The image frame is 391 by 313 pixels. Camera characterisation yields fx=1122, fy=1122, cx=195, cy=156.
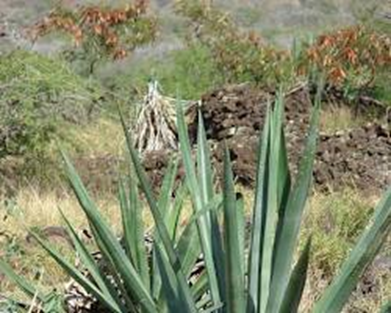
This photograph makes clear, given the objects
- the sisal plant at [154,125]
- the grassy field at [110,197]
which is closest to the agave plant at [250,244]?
the grassy field at [110,197]

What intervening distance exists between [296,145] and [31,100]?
8.63ft

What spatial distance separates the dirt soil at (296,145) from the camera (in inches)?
399

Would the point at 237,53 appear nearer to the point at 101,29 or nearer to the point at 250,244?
the point at 101,29

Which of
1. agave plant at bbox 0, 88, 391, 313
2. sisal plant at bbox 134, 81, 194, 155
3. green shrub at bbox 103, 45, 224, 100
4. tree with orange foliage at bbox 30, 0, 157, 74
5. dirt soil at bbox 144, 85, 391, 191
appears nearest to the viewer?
agave plant at bbox 0, 88, 391, 313

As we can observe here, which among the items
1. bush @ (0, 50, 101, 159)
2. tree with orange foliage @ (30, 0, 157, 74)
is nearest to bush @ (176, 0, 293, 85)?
tree with orange foliage @ (30, 0, 157, 74)

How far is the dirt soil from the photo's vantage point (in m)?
10.1

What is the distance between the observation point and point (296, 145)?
36.0ft

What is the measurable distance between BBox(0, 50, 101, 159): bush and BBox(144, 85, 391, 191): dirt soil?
39.4 inches

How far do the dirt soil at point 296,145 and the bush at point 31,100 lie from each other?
3.28 feet

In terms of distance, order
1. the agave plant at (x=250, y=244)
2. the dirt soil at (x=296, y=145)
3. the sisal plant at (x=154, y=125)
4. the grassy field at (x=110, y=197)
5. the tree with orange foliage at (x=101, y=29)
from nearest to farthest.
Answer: the agave plant at (x=250, y=244)
the grassy field at (x=110, y=197)
the dirt soil at (x=296, y=145)
the sisal plant at (x=154, y=125)
the tree with orange foliage at (x=101, y=29)

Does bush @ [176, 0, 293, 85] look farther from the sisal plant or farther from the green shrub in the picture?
the sisal plant

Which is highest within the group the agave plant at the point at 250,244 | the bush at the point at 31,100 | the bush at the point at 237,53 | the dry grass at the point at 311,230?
the agave plant at the point at 250,244

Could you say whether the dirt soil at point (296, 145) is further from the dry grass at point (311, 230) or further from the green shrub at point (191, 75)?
the green shrub at point (191, 75)

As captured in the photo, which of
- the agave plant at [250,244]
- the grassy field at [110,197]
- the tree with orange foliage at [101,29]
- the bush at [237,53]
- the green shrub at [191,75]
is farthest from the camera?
the green shrub at [191,75]
